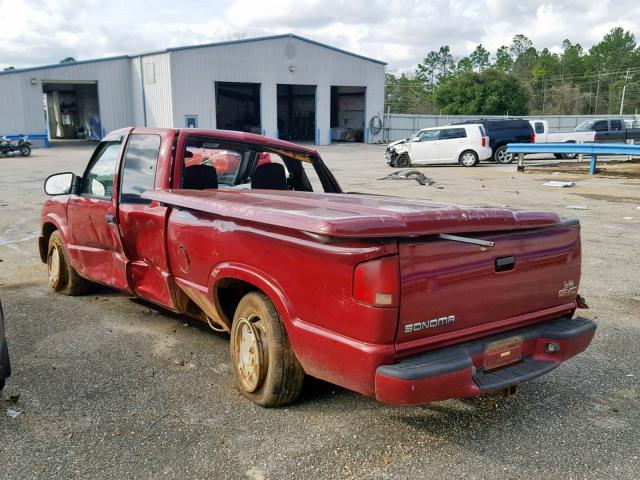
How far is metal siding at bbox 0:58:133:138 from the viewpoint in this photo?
3762 cm

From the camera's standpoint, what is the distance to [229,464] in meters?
3.06

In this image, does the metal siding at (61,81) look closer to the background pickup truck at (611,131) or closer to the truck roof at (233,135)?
the background pickup truck at (611,131)

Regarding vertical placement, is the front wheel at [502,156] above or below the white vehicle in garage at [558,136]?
below

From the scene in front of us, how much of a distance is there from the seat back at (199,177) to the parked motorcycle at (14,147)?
94.3ft

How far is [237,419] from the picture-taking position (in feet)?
11.6

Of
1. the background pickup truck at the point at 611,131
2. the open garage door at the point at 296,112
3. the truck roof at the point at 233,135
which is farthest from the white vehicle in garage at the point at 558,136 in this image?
the open garage door at the point at 296,112

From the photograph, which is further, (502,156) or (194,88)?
(194,88)

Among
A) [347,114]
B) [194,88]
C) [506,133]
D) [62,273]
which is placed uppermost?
[194,88]

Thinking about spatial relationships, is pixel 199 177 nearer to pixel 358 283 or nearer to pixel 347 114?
pixel 358 283

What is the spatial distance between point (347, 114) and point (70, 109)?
23.4 metres

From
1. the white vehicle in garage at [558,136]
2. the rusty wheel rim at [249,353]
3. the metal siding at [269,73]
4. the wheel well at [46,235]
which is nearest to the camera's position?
the rusty wheel rim at [249,353]

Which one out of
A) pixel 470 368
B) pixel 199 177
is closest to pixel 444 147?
pixel 199 177

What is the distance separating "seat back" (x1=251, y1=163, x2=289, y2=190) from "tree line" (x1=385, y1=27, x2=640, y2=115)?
63655 mm

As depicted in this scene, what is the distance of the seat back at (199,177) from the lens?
4.81m
